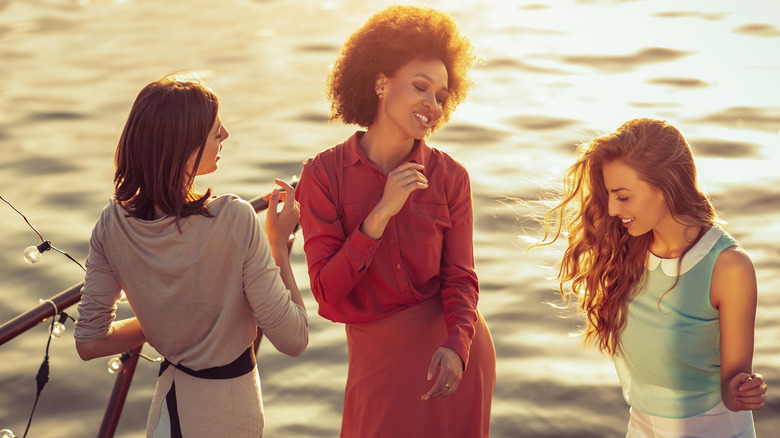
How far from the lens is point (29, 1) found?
11.1 metres

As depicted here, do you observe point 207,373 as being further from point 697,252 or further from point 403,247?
point 697,252

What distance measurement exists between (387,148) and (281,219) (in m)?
0.43

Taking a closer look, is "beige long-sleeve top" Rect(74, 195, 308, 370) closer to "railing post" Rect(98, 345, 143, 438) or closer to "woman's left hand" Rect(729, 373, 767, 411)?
"railing post" Rect(98, 345, 143, 438)

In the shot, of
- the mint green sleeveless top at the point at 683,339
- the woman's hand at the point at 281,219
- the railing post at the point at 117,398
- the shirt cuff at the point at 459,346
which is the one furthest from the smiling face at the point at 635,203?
the railing post at the point at 117,398

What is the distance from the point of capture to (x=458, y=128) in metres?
7.71

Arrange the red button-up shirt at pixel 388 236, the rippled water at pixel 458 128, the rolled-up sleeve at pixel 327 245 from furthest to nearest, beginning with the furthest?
1. the rippled water at pixel 458 128
2. the red button-up shirt at pixel 388 236
3. the rolled-up sleeve at pixel 327 245

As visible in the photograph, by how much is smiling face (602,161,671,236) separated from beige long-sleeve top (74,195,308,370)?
0.81 metres

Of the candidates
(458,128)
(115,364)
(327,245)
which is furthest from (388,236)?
(458,128)

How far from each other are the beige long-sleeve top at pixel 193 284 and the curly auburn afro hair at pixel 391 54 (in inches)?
24.9

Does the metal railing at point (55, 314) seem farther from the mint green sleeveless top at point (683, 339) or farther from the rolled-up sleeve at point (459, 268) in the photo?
the mint green sleeveless top at point (683, 339)

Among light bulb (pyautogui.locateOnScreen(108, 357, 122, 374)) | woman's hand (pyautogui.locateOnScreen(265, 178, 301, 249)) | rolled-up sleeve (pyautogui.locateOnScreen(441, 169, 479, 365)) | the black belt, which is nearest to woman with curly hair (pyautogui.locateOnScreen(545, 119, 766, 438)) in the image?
rolled-up sleeve (pyautogui.locateOnScreen(441, 169, 479, 365))

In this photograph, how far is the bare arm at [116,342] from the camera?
209cm

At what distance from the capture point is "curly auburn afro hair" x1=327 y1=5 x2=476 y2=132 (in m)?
2.44

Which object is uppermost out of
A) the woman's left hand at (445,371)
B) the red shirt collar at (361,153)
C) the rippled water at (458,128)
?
the red shirt collar at (361,153)
